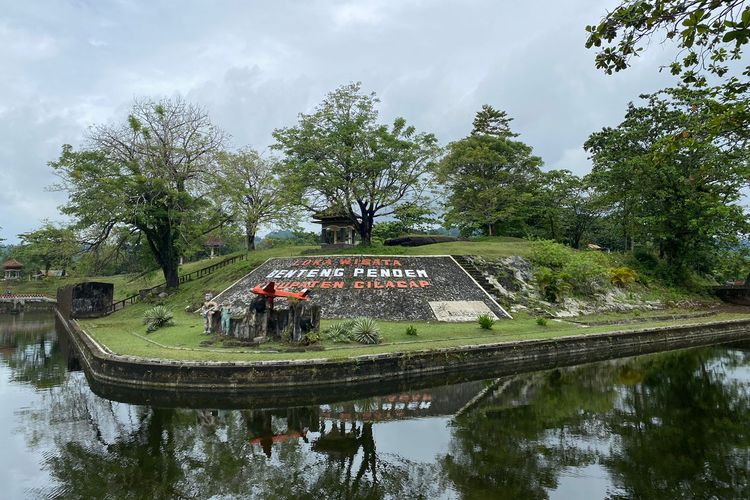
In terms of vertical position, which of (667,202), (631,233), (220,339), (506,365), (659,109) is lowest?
(506,365)

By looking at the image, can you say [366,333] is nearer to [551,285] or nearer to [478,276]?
[478,276]

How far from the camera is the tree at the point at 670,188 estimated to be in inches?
1339

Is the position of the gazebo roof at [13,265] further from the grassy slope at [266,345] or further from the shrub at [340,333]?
the shrub at [340,333]

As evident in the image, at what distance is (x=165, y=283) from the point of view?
1512 inches

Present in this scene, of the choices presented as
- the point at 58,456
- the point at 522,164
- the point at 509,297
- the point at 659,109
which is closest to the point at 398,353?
the point at 58,456

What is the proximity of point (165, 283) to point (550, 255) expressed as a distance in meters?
31.1

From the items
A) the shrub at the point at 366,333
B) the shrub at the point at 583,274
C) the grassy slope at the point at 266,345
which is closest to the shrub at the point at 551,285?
the shrub at the point at 583,274

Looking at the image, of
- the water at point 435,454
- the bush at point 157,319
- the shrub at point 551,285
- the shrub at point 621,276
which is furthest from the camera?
the shrub at point 621,276

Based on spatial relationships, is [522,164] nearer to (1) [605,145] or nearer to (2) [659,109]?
(1) [605,145]

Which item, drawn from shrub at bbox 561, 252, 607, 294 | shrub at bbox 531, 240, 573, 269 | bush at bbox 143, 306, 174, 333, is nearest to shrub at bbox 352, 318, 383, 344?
bush at bbox 143, 306, 174, 333

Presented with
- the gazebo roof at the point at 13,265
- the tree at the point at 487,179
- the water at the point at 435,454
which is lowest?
the water at the point at 435,454

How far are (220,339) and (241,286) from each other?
11444 mm

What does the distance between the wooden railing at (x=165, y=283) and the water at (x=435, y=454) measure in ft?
62.3

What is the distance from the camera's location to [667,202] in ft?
121
